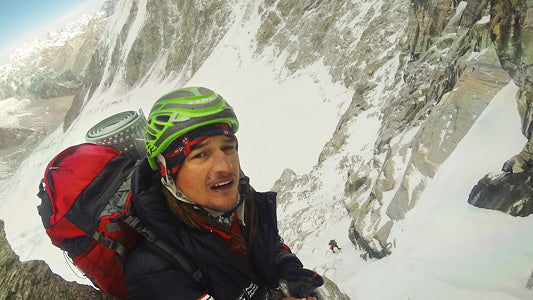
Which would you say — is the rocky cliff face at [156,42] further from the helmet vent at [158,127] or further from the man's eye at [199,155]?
the man's eye at [199,155]

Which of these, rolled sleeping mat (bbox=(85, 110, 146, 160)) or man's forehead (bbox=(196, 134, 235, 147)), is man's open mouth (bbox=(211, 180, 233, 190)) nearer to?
man's forehead (bbox=(196, 134, 235, 147))

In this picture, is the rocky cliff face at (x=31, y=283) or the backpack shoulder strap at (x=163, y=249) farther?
the rocky cliff face at (x=31, y=283)

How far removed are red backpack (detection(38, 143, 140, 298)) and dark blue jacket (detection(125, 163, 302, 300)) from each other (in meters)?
0.13

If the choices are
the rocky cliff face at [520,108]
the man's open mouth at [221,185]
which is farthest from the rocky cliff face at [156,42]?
the man's open mouth at [221,185]

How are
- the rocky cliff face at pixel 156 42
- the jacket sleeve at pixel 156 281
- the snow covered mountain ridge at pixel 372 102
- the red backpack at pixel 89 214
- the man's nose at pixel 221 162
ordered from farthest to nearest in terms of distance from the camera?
the rocky cliff face at pixel 156 42 < the snow covered mountain ridge at pixel 372 102 < the man's nose at pixel 221 162 < the red backpack at pixel 89 214 < the jacket sleeve at pixel 156 281

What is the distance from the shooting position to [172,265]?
88.4 inches

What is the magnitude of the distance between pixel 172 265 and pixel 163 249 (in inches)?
4.7

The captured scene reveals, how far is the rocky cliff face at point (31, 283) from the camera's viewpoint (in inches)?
97.0

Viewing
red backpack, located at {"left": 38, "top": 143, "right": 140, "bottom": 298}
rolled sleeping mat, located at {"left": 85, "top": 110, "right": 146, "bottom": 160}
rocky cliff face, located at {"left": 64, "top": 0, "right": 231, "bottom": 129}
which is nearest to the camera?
red backpack, located at {"left": 38, "top": 143, "right": 140, "bottom": 298}

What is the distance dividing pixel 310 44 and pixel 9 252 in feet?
94.9

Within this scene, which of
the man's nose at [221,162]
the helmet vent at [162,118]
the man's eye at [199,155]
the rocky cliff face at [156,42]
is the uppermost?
the helmet vent at [162,118]

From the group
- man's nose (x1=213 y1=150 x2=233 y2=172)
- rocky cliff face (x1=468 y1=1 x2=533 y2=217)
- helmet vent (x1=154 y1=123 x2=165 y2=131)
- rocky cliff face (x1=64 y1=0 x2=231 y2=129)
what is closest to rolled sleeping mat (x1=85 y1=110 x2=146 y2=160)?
helmet vent (x1=154 y1=123 x2=165 y2=131)

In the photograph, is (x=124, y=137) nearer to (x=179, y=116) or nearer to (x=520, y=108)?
(x=179, y=116)

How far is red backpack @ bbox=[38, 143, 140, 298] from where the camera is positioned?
225 cm
